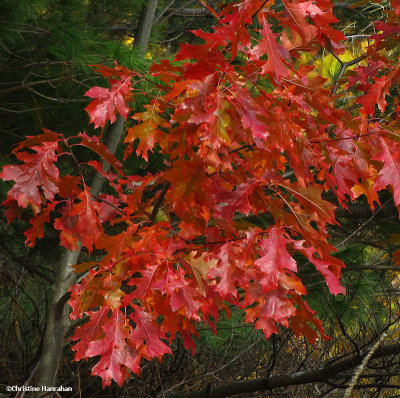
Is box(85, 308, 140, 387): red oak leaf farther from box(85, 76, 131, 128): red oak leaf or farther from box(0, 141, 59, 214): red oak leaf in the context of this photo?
box(85, 76, 131, 128): red oak leaf

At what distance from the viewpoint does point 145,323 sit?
160cm

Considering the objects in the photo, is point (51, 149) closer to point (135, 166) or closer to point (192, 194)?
point (192, 194)

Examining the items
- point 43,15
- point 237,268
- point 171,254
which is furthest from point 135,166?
point 237,268

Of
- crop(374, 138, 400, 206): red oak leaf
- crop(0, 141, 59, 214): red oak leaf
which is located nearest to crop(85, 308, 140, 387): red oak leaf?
crop(0, 141, 59, 214): red oak leaf

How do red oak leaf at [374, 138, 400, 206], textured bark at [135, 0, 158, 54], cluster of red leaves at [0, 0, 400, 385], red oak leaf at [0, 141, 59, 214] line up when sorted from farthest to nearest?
textured bark at [135, 0, 158, 54] → red oak leaf at [0, 141, 59, 214] → red oak leaf at [374, 138, 400, 206] → cluster of red leaves at [0, 0, 400, 385]

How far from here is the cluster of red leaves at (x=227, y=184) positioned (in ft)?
4.33

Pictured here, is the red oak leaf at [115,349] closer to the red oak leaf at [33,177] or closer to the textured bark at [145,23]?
the red oak leaf at [33,177]

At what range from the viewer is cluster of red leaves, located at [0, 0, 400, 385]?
1321 mm

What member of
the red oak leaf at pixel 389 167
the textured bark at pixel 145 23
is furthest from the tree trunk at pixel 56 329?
the red oak leaf at pixel 389 167

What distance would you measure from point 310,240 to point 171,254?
0.48 meters

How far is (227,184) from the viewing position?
1.62 meters

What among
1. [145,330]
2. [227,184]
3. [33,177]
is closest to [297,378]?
[145,330]

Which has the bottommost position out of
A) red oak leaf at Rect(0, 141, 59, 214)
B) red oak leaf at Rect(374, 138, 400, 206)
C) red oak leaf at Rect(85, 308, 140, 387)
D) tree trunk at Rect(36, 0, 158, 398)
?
tree trunk at Rect(36, 0, 158, 398)

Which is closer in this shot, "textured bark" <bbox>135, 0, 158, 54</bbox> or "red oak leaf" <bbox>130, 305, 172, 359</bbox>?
"red oak leaf" <bbox>130, 305, 172, 359</bbox>
